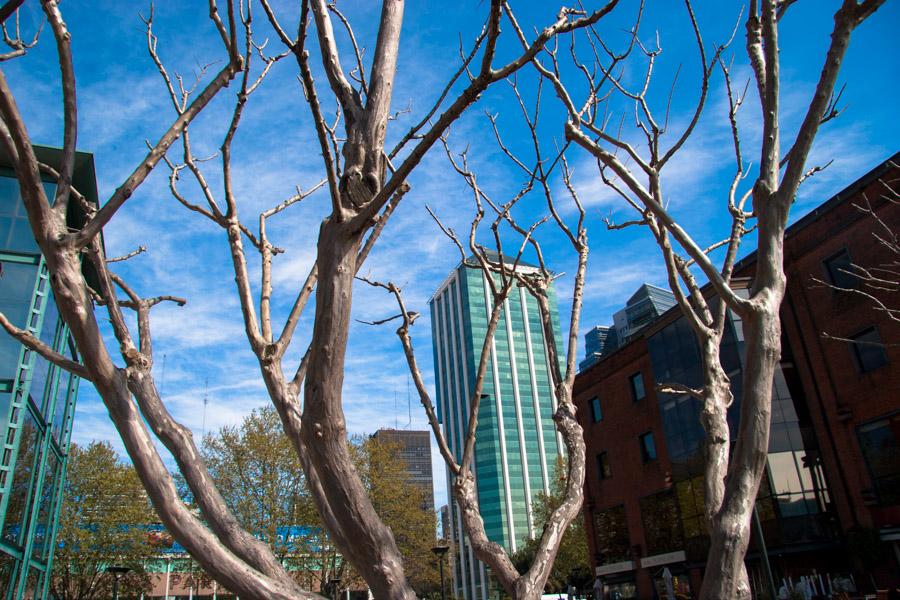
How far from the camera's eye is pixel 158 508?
2.89 m

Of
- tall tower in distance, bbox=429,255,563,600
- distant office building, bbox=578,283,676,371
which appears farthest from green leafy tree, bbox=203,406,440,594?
tall tower in distance, bbox=429,255,563,600

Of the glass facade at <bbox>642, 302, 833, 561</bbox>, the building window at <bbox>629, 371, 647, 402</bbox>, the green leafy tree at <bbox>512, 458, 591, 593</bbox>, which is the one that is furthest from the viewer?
the green leafy tree at <bbox>512, 458, 591, 593</bbox>

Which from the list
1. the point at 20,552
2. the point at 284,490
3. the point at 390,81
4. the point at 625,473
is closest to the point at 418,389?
the point at 390,81

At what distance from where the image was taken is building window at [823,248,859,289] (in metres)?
19.6

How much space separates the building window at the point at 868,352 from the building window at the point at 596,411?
47.1ft

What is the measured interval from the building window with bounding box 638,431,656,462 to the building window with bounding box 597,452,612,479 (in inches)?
115

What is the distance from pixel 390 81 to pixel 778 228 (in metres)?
2.15

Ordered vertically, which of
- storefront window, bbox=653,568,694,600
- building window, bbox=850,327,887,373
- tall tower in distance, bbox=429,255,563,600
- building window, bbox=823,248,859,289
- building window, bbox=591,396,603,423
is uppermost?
tall tower in distance, bbox=429,255,563,600

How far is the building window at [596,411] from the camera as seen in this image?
3272cm

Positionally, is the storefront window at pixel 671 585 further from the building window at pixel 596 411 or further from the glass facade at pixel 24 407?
the glass facade at pixel 24 407

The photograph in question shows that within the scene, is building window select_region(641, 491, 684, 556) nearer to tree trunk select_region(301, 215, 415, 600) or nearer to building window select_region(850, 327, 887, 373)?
building window select_region(850, 327, 887, 373)

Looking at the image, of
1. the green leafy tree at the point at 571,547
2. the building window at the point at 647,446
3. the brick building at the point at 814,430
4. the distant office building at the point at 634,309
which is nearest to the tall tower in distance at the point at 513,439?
the distant office building at the point at 634,309

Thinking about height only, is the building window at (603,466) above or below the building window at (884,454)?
above

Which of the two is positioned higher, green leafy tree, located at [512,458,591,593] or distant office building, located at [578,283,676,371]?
distant office building, located at [578,283,676,371]
